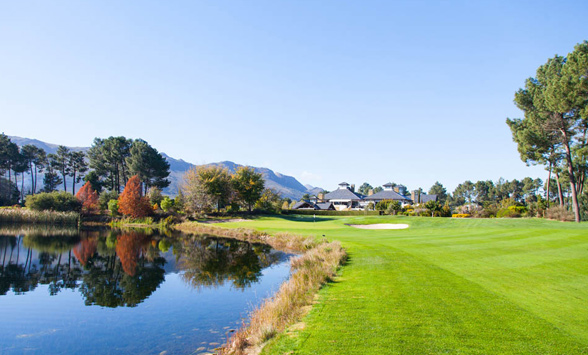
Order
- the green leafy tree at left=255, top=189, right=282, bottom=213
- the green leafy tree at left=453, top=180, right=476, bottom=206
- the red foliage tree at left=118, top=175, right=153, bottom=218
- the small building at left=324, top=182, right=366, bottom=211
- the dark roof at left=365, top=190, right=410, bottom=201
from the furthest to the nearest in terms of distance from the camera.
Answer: the green leafy tree at left=453, top=180, right=476, bottom=206 → the small building at left=324, top=182, right=366, bottom=211 → the dark roof at left=365, top=190, right=410, bottom=201 → the green leafy tree at left=255, top=189, right=282, bottom=213 → the red foliage tree at left=118, top=175, right=153, bottom=218

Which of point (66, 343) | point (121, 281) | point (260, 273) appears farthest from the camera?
point (260, 273)

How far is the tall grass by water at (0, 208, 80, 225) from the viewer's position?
5019 centimetres

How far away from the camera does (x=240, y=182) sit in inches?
2269

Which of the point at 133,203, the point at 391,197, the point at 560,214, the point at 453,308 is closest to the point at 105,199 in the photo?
the point at 133,203

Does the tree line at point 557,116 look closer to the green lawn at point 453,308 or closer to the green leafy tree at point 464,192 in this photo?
the green lawn at point 453,308

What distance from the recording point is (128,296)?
1402 cm

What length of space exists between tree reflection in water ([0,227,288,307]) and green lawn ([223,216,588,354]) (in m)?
7.88

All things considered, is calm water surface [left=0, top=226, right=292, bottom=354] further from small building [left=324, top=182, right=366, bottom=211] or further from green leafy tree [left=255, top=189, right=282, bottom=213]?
small building [left=324, top=182, right=366, bottom=211]

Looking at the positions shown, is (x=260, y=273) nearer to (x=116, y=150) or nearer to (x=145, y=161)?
(x=145, y=161)

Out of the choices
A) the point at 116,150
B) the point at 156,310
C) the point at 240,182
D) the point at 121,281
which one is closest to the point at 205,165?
the point at 240,182

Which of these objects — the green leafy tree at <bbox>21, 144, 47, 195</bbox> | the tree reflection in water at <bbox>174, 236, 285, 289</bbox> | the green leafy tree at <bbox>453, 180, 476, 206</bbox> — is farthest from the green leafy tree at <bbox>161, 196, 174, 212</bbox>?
the green leafy tree at <bbox>453, 180, 476, 206</bbox>

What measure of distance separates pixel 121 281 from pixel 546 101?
132 feet

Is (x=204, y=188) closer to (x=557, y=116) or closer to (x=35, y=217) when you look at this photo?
(x=35, y=217)

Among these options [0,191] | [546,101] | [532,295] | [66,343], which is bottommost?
[66,343]
